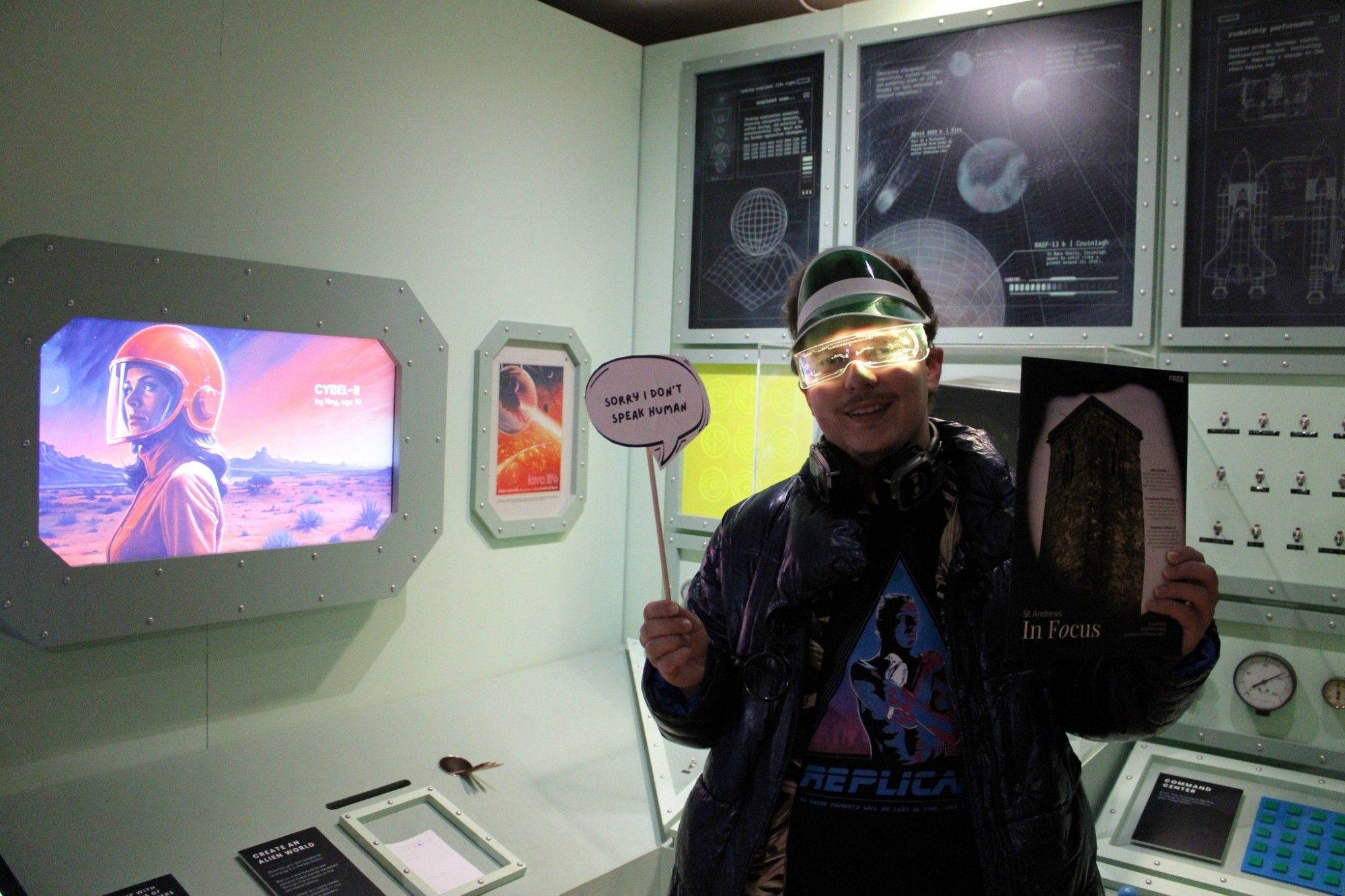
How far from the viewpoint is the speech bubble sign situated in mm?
1579

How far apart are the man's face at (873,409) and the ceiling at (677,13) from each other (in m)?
2.48

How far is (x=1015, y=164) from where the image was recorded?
2.73 m

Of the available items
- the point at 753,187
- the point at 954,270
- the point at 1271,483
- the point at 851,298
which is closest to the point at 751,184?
the point at 753,187

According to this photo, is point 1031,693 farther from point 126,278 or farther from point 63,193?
point 63,193

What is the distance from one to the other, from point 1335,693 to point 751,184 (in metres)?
2.17

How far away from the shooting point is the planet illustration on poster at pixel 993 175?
8.96ft

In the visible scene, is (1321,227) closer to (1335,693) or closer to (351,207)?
(1335,693)

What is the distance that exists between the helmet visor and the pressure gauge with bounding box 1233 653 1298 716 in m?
2.59

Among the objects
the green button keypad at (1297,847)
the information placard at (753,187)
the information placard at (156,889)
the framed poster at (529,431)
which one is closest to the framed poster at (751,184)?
the information placard at (753,187)

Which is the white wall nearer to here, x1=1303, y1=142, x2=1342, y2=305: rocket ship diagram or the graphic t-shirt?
the graphic t-shirt

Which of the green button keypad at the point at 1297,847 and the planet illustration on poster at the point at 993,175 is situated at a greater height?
the planet illustration on poster at the point at 993,175

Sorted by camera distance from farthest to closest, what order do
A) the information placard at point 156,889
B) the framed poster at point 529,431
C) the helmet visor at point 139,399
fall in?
the framed poster at point 529,431
the helmet visor at point 139,399
the information placard at point 156,889

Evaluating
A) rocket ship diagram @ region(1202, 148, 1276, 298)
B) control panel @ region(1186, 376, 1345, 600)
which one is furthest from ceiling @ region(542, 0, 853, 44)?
control panel @ region(1186, 376, 1345, 600)

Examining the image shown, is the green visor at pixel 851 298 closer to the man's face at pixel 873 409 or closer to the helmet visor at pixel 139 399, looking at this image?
the man's face at pixel 873 409
